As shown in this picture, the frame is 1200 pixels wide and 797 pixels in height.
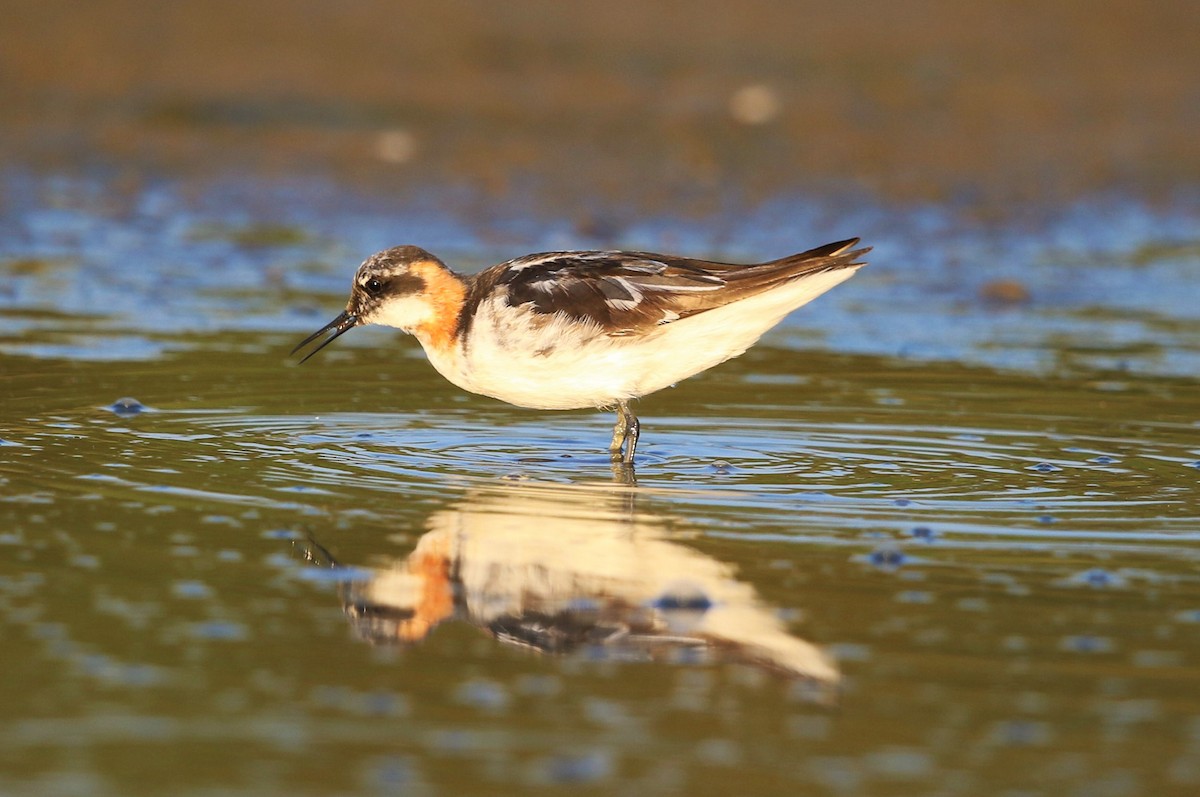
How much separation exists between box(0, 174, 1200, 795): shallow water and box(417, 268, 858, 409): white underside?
1.15 feet

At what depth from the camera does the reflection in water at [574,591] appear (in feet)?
18.8

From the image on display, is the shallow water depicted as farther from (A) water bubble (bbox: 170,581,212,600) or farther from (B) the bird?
(B) the bird

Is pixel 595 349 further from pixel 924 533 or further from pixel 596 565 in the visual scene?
pixel 596 565

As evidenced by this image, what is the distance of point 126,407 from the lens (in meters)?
9.47

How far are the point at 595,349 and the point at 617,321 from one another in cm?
18

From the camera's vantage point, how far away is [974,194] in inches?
696

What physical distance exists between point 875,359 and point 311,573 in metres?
5.92

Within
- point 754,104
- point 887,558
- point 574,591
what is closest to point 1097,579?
point 887,558

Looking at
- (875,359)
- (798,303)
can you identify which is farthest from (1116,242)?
(798,303)

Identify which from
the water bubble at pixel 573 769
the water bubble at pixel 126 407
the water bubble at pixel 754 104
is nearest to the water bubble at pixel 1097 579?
the water bubble at pixel 573 769

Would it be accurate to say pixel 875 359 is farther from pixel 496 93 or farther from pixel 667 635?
pixel 496 93

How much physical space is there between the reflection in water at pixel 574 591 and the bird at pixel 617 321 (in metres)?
1.44

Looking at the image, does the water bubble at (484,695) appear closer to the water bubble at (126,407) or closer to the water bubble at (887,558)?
the water bubble at (887,558)

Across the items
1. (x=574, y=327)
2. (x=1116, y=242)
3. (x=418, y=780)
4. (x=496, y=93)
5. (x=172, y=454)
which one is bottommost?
(x=418, y=780)
